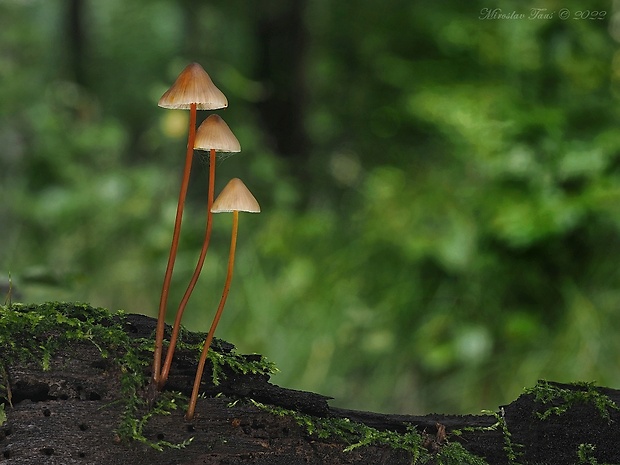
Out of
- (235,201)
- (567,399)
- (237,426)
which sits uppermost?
(235,201)

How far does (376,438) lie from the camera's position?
66.1 inches

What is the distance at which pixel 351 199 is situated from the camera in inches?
222

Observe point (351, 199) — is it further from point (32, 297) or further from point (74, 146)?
point (32, 297)

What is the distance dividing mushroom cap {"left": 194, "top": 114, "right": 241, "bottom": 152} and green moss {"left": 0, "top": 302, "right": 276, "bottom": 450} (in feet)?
1.55

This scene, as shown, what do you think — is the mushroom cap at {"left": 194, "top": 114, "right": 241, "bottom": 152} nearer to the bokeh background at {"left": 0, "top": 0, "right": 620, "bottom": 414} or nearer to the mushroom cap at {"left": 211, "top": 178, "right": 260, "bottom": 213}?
the mushroom cap at {"left": 211, "top": 178, "right": 260, "bottom": 213}

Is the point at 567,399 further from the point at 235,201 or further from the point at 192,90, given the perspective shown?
the point at 192,90

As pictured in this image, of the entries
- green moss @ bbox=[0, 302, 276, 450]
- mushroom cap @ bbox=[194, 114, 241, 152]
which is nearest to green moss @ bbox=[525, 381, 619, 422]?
green moss @ bbox=[0, 302, 276, 450]

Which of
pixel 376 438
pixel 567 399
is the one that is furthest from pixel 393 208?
pixel 376 438

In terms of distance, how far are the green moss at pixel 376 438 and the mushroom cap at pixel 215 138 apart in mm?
576

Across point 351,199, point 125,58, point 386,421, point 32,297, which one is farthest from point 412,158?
point 125,58

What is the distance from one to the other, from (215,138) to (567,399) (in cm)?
105

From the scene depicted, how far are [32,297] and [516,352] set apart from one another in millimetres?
2686

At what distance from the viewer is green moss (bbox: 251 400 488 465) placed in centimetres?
167

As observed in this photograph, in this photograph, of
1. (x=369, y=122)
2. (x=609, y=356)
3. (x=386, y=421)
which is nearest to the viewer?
(x=386, y=421)
